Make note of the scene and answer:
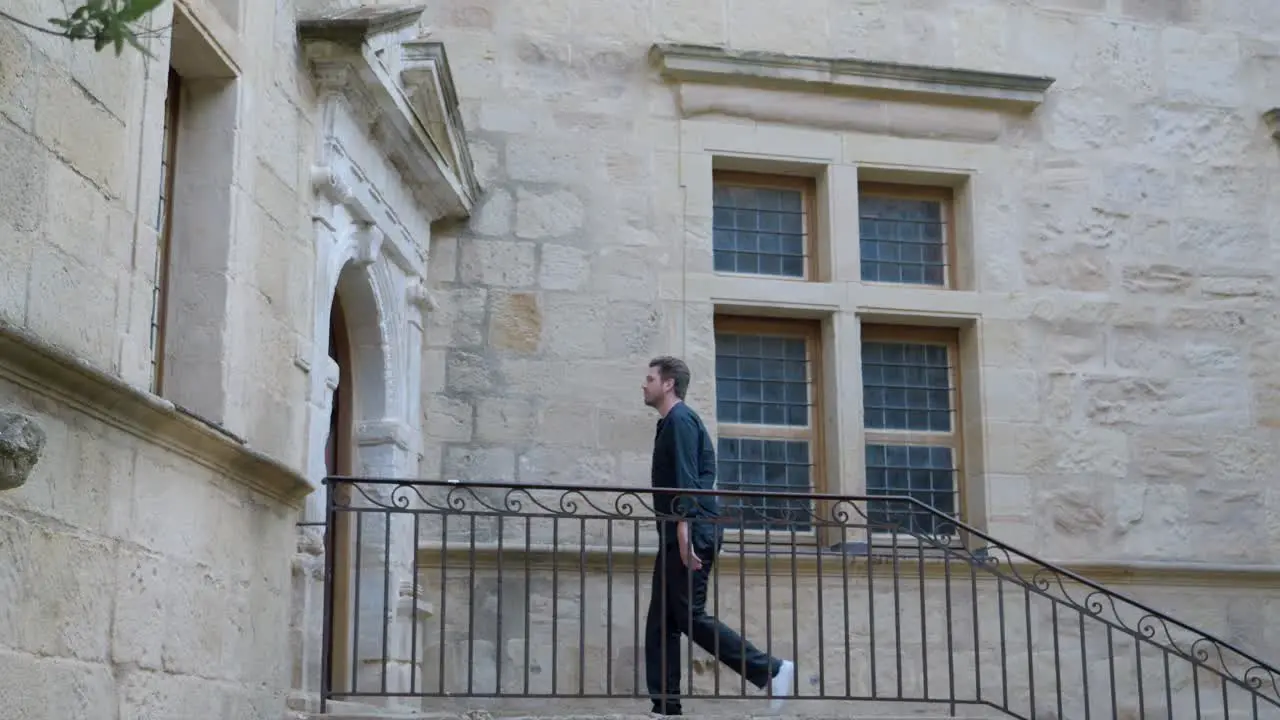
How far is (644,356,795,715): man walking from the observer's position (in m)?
7.32

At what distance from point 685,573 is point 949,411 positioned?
9.01ft

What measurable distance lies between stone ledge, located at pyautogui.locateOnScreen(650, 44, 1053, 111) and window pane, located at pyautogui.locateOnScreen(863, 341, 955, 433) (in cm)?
133

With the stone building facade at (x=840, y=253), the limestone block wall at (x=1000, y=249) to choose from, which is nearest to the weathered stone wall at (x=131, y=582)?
the stone building facade at (x=840, y=253)

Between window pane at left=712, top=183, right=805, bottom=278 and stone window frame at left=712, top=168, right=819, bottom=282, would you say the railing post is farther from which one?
stone window frame at left=712, top=168, right=819, bottom=282

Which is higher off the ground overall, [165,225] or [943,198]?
[943,198]

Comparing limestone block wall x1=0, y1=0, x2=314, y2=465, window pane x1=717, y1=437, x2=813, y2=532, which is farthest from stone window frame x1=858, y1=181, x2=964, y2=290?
limestone block wall x1=0, y1=0, x2=314, y2=465

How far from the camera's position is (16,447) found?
434cm

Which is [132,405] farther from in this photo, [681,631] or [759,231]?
[759,231]

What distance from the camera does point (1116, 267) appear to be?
9797 mm

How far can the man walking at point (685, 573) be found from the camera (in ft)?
24.0

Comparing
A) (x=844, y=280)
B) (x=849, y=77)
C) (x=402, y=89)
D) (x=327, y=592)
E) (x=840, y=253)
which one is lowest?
(x=327, y=592)

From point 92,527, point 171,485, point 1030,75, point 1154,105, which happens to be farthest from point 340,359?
point 1154,105

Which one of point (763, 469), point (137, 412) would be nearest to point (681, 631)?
point (763, 469)

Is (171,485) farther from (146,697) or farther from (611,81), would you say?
(611,81)
